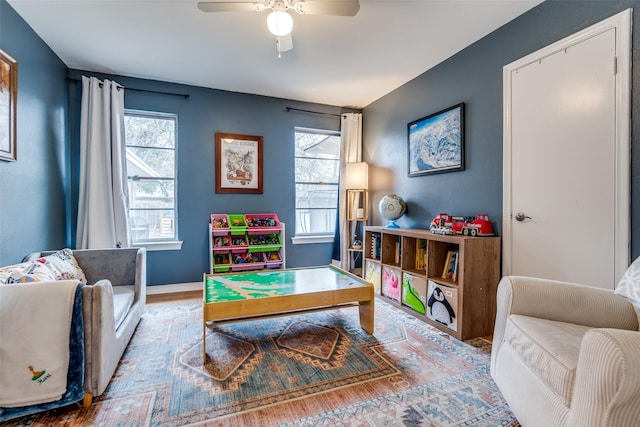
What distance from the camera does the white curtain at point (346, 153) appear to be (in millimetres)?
4184

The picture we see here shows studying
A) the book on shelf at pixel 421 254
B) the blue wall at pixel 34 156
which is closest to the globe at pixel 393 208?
the book on shelf at pixel 421 254

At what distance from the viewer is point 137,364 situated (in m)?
1.91

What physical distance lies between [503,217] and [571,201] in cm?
47

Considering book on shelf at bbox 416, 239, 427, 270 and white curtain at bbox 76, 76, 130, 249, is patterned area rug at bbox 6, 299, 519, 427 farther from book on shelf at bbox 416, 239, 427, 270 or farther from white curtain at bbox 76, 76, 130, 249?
white curtain at bbox 76, 76, 130, 249

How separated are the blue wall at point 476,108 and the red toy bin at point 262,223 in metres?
1.52

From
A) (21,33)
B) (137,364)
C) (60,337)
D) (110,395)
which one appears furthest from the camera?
(21,33)

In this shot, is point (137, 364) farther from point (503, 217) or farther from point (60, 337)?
point (503, 217)

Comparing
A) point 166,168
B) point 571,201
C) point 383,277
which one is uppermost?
point 166,168

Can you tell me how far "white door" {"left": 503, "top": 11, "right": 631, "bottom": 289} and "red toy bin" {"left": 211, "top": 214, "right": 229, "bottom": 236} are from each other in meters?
2.86

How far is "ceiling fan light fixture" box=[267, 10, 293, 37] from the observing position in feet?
5.93

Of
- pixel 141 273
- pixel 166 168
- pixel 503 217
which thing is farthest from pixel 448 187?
pixel 166 168

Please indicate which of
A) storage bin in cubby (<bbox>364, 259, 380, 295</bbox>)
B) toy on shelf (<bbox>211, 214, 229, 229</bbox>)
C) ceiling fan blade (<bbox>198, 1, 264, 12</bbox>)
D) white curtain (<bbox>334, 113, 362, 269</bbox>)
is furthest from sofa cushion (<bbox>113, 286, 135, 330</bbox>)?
white curtain (<bbox>334, 113, 362, 269</bbox>)

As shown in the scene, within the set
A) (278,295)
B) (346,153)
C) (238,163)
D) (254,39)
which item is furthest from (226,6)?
(346,153)

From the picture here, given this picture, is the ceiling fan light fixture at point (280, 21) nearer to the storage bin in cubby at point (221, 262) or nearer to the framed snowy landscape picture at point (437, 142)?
the framed snowy landscape picture at point (437, 142)
